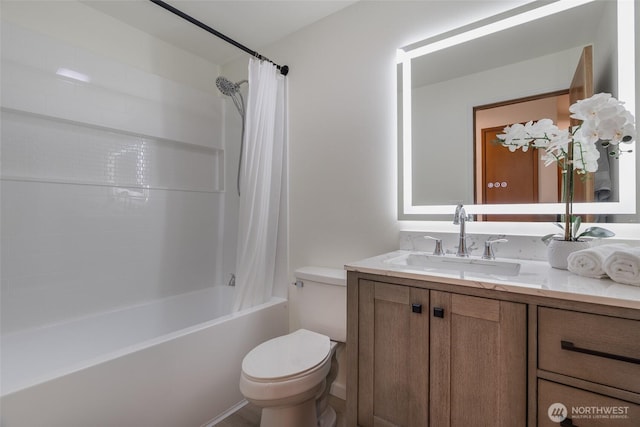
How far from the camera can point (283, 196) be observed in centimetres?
214

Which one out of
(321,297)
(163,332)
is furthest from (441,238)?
(163,332)

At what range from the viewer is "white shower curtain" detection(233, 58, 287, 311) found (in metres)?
1.90

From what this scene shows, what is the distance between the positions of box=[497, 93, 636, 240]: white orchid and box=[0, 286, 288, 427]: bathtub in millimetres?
1650

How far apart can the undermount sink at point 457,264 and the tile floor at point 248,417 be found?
964 mm

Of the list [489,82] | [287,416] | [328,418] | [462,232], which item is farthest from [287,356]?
[489,82]

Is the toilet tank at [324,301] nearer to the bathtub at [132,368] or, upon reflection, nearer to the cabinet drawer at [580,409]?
the bathtub at [132,368]

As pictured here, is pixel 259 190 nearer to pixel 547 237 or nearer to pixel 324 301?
pixel 324 301

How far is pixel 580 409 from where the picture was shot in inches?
32.0

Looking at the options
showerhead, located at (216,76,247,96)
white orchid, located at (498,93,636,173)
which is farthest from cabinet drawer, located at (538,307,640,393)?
showerhead, located at (216,76,247,96)

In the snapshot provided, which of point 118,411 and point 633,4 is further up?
point 633,4

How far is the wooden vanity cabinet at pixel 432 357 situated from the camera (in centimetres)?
91

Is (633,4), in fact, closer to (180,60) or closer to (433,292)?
(433,292)

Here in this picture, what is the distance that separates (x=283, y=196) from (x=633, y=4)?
1.90m

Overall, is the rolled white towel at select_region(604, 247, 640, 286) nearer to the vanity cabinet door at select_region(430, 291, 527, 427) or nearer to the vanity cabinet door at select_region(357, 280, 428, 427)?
the vanity cabinet door at select_region(430, 291, 527, 427)
